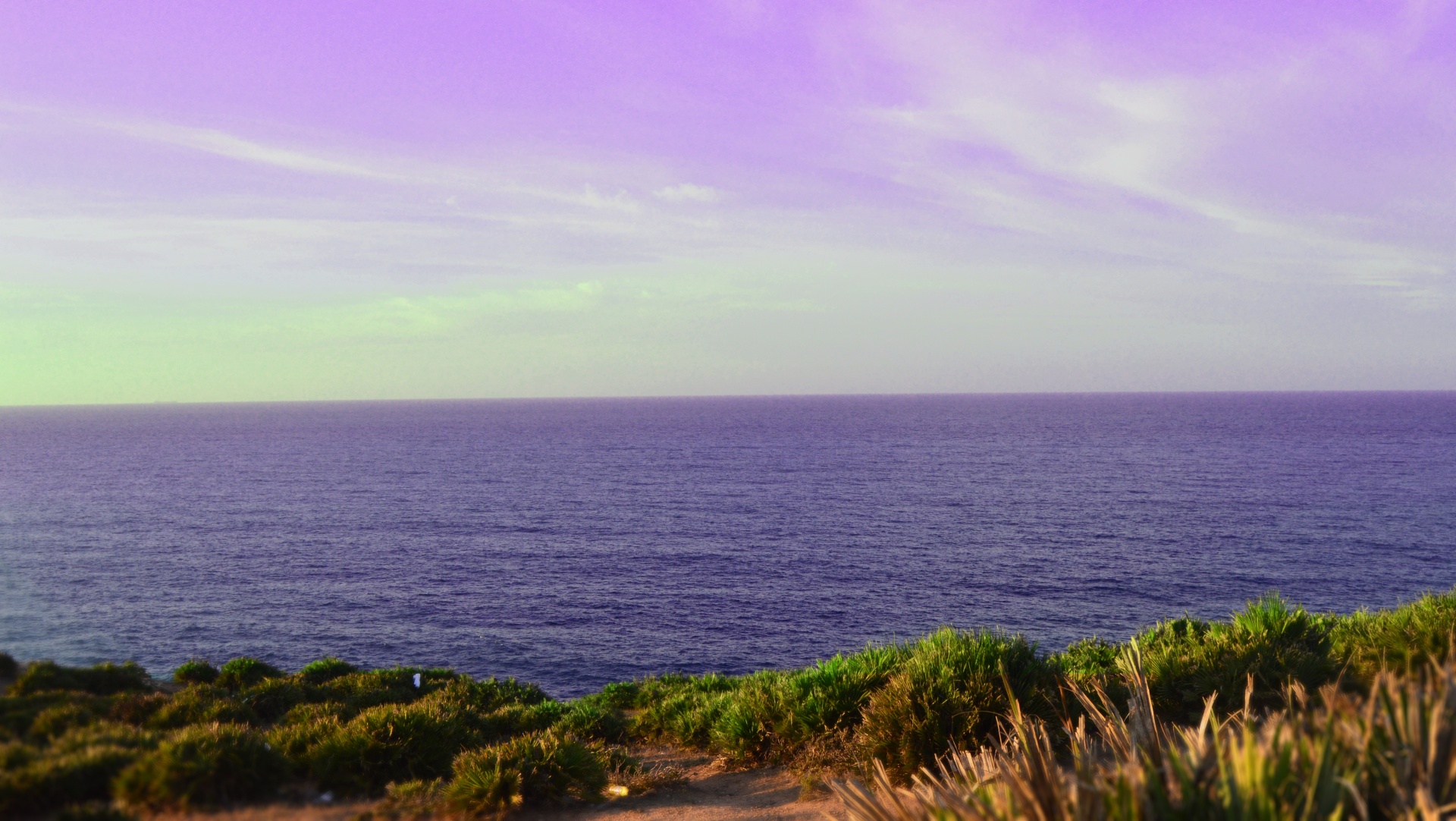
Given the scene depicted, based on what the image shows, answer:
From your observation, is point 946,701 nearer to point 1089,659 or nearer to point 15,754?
point 1089,659

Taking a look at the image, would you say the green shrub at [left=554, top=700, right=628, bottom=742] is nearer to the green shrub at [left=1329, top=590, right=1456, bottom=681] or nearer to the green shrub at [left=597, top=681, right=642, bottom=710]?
the green shrub at [left=597, top=681, right=642, bottom=710]

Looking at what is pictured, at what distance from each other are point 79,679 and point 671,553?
208 ft

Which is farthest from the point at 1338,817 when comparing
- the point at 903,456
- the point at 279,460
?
the point at 279,460

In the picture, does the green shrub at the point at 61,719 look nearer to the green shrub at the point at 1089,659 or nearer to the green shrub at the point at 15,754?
the green shrub at the point at 15,754

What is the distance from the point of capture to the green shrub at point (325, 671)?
38.6 feet

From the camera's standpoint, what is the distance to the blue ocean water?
46.0m

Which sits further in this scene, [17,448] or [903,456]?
[17,448]

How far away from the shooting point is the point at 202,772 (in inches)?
158

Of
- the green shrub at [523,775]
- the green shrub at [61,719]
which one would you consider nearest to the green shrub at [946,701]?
the green shrub at [523,775]

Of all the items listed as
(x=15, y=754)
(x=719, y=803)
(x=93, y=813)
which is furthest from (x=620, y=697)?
(x=15, y=754)

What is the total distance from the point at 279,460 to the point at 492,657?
4431 inches

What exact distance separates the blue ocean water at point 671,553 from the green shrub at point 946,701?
655 centimetres

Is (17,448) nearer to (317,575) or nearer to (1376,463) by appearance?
(317,575)

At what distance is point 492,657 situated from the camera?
43875 millimetres
